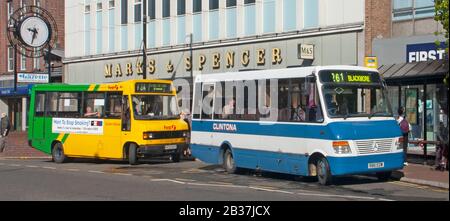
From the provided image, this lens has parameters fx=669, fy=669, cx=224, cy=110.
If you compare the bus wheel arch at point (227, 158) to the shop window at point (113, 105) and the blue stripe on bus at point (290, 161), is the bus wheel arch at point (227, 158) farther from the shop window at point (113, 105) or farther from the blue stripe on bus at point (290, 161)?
the shop window at point (113, 105)

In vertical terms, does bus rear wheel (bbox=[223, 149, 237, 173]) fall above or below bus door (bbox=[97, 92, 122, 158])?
below

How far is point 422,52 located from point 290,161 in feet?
30.1

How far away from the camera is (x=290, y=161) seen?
54.7 ft

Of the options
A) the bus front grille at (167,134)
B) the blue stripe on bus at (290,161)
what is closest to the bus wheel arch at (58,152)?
the bus front grille at (167,134)

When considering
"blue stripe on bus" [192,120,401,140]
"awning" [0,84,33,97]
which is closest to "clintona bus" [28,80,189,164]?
"blue stripe on bus" [192,120,401,140]

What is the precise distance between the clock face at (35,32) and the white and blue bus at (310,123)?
23124 mm

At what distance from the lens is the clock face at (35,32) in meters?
39.0

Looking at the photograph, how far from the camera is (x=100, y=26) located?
40688 mm

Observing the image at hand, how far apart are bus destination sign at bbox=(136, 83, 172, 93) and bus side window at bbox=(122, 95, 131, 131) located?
0.56 metres

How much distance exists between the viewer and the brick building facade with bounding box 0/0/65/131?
45.7m

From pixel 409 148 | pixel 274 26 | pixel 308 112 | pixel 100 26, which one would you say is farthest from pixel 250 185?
pixel 100 26

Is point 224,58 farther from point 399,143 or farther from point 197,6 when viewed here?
point 399,143

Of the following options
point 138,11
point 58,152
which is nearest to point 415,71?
point 58,152

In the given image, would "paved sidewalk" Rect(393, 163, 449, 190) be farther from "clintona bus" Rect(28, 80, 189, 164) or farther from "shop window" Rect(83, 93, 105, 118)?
"shop window" Rect(83, 93, 105, 118)
